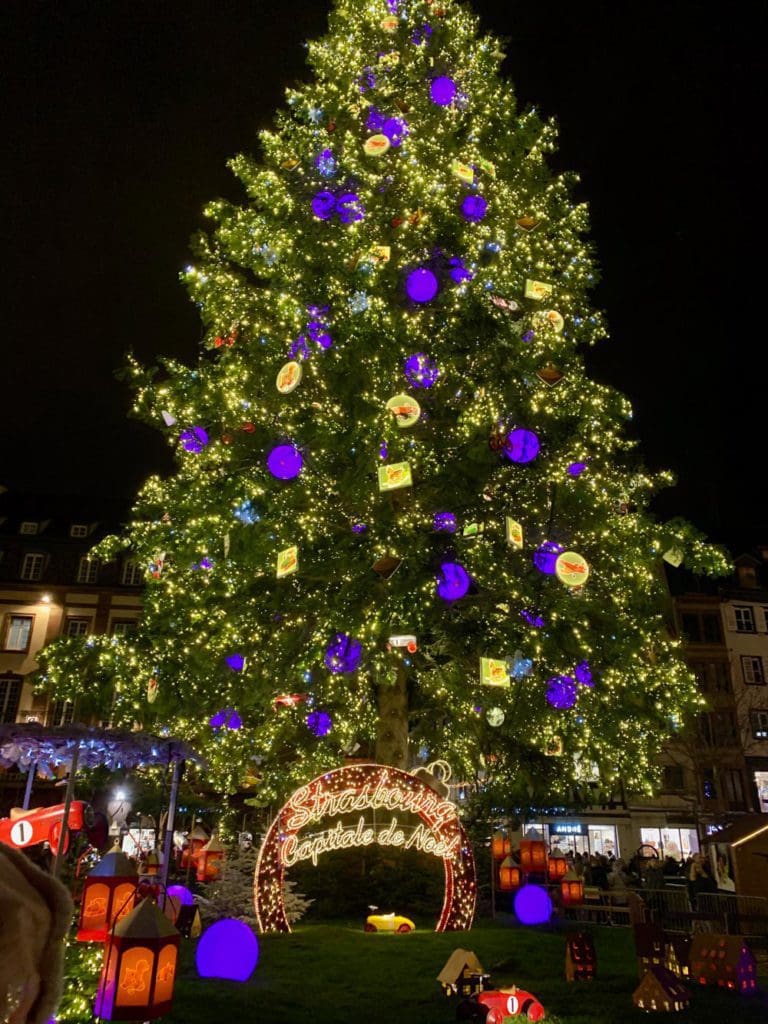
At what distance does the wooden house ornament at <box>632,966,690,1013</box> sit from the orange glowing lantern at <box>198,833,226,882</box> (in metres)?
8.58

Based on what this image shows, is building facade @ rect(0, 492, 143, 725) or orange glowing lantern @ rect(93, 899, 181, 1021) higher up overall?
building facade @ rect(0, 492, 143, 725)

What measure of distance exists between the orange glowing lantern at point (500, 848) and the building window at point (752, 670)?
3084cm

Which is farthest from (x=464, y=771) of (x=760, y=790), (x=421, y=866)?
(x=760, y=790)

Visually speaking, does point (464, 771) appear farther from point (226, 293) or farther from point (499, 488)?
point (226, 293)

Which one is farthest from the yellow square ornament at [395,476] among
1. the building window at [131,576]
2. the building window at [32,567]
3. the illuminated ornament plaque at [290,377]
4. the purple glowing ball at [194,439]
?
the building window at [32,567]

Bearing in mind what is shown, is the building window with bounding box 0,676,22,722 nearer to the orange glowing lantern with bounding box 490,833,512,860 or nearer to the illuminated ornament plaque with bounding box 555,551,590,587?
the orange glowing lantern with bounding box 490,833,512,860

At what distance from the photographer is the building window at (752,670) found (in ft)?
142

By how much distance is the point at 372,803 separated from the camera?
11.5m

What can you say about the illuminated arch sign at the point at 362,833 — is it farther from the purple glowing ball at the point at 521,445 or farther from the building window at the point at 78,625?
the building window at the point at 78,625

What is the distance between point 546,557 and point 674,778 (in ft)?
106

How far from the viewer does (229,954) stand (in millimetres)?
8758

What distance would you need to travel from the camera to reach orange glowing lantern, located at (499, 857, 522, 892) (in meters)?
15.9

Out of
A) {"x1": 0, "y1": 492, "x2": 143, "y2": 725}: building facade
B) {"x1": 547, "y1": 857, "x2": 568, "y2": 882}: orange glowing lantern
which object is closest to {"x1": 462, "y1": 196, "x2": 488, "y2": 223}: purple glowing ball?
{"x1": 547, "y1": 857, "x2": 568, "y2": 882}: orange glowing lantern

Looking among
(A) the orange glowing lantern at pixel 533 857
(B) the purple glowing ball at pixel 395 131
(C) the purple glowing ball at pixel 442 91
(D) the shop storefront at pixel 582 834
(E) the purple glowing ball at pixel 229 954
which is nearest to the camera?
(E) the purple glowing ball at pixel 229 954
